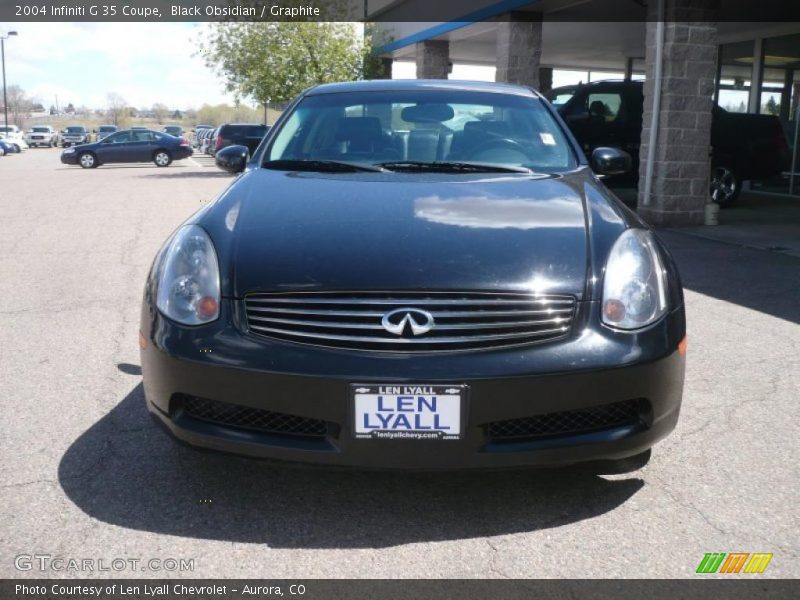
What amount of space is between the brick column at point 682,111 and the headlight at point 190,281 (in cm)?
910

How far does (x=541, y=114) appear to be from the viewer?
4344 mm

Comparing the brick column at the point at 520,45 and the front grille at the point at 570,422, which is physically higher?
the brick column at the point at 520,45

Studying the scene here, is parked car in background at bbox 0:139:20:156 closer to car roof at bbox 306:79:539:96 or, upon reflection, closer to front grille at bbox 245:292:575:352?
car roof at bbox 306:79:539:96

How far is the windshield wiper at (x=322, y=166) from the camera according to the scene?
380cm

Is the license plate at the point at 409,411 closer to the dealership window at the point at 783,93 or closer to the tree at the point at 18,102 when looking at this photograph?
the dealership window at the point at 783,93

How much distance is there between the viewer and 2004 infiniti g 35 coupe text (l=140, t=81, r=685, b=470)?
8.32 ft

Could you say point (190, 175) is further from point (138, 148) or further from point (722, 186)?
point (722, 186)

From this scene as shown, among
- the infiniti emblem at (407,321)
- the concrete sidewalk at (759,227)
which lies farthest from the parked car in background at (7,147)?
the infiniti emblem at (407,321)

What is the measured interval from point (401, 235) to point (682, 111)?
9.14 m

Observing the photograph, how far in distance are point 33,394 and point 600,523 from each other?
2.72 m
